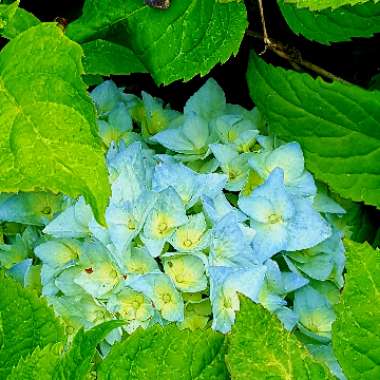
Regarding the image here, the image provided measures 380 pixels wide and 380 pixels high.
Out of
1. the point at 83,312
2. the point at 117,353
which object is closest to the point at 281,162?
the point at 83,312

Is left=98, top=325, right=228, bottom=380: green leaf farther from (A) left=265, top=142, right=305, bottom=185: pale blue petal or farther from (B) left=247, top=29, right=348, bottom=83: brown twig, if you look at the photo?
(B) left=247, top=29, right=348, bottom=83: brown twig

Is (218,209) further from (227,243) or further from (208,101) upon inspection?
(208,101)

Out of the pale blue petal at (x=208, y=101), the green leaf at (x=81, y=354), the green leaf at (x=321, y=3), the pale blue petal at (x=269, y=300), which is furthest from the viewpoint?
the pale blue petal at (x=208, y=101)

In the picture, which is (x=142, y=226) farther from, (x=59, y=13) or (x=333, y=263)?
(x=59, y=13)

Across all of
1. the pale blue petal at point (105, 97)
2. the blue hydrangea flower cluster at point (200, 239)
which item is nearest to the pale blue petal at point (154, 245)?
the blue hydrangea flower cluster at point (200, 239)

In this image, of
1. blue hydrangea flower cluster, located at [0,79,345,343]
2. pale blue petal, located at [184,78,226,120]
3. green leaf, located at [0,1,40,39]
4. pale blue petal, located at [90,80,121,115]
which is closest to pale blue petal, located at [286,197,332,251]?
blue hydrangea flower cluster, located at [0,79,345,343]

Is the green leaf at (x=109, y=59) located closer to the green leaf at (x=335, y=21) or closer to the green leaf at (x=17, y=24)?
the green leaf at (x=17, y=24)
